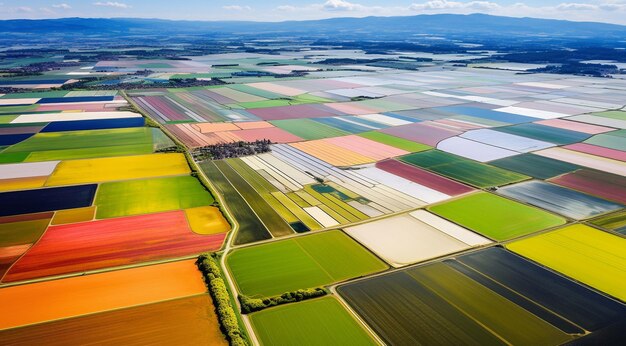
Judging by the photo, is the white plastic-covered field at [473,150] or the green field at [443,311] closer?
the green field at [443,311]

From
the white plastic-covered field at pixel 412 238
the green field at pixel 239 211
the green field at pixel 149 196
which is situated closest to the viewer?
the white plastic-covered field at pixel 412 238

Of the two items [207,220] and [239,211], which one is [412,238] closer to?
[239,211]

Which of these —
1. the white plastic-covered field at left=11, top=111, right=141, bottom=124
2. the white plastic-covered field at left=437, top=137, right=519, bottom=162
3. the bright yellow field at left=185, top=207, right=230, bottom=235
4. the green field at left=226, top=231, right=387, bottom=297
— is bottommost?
the green field at left=226, top=231, right=387, bottom=297

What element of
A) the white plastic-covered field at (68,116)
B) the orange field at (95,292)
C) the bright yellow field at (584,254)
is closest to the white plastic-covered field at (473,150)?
the bright yellow field at (584,254)

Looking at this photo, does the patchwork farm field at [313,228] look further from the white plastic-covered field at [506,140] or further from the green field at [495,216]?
the white plastic-covered field at [506,140]

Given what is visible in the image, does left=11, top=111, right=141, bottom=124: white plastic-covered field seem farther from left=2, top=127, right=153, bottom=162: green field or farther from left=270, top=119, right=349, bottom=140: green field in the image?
left=270, top=119, right=349, bottom=140: green field

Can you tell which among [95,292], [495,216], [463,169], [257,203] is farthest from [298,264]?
[463,169]

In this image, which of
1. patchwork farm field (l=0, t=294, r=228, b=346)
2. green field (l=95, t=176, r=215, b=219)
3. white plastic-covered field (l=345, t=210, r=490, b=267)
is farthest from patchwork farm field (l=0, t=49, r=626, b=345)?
green field (l=95, t=176, r=215, b=219)
